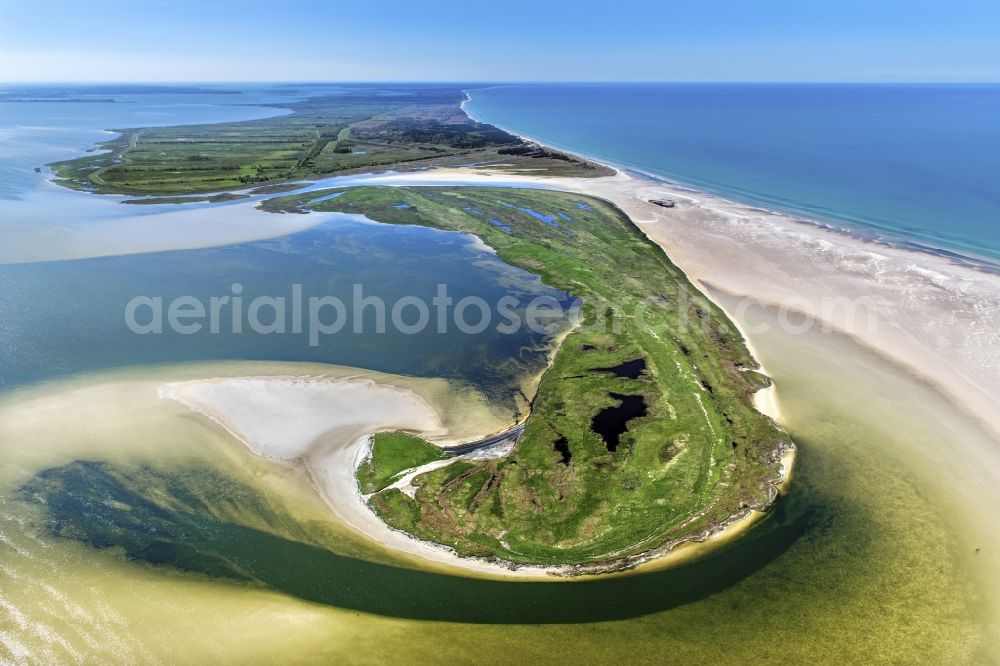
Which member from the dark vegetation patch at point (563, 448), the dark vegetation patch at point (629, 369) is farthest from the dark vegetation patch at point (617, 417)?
the dark vegetation patch at point (629, 369)

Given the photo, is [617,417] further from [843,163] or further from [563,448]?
[843,163]

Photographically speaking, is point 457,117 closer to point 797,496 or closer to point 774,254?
point 774,254

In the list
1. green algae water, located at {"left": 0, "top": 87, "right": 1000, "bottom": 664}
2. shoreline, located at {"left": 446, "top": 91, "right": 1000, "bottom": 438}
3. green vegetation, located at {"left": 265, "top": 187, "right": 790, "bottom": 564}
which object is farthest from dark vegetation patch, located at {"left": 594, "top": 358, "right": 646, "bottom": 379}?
shoreline, located at {"left": 446, "top": 91, "right": 1000, "bottom": 438}

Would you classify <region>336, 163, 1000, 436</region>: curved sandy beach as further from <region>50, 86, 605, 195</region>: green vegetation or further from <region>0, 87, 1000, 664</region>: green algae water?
<region>50, 86, 605, 195</region>: green vegetation

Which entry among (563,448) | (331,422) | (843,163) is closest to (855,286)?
(563,448)

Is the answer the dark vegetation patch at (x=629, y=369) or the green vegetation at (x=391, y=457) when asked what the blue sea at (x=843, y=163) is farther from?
the green vegetation at (x=391, y=457)
